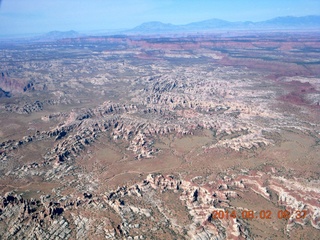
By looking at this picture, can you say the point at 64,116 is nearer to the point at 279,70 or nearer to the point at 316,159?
the point at 316,159

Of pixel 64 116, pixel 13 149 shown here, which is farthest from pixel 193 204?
pixel 64 116
